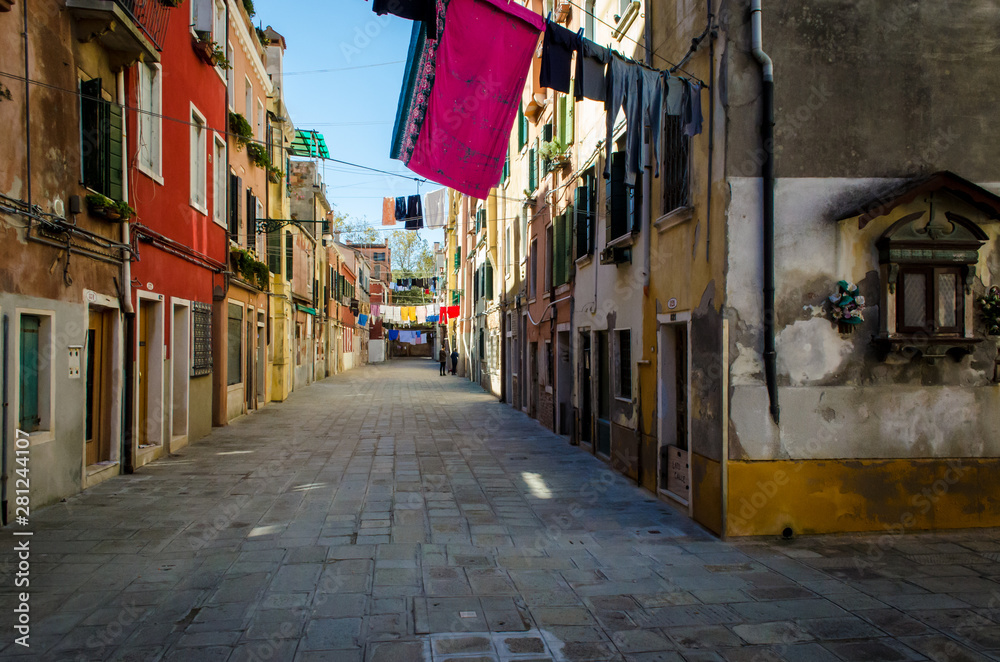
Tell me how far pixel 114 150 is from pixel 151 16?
8.84 feet

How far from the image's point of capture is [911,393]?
7.30 metres

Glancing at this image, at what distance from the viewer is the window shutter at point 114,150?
29.2 ft

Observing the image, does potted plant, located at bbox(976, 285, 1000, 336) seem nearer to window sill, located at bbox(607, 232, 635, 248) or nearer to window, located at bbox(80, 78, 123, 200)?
window sill, located at bbox(607, 232, 635, 248)

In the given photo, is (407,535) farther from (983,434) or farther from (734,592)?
(983,434)

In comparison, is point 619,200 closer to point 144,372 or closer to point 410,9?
point 410,9

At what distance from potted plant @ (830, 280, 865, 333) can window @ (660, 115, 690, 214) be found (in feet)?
6.32

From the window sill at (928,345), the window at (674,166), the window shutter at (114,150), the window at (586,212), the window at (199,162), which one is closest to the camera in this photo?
the window sill at (928,345)

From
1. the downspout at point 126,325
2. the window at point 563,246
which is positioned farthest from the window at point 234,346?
the window at point 563,246

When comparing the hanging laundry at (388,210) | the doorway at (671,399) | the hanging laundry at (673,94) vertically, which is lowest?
the doorway at (671,399)

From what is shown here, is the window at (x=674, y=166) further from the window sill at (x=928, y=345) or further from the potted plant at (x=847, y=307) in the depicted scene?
the window sill at (x=928, y=345)

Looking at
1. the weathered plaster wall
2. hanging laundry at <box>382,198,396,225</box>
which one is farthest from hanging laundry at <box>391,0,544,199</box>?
hanging laundry at <box>382,198,396,225</box>

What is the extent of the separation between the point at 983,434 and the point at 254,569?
742 centimetres

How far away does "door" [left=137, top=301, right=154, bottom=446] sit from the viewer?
36.4 ft

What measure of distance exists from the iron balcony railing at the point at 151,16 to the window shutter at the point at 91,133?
110cm
